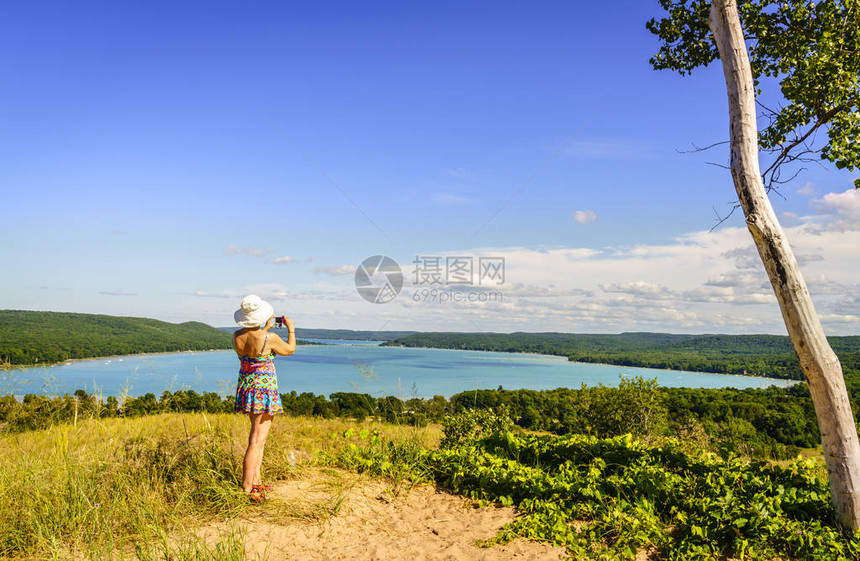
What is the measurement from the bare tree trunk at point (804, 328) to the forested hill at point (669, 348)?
4592 centimetres

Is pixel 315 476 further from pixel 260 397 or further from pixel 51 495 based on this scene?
pixel 51 495

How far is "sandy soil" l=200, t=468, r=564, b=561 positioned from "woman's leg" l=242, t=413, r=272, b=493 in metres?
0.27

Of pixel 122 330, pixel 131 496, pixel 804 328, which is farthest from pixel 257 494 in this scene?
pixel 122 330

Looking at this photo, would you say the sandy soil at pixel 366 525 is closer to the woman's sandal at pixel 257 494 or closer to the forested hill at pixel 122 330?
the woman's sandal at pixel 257 494

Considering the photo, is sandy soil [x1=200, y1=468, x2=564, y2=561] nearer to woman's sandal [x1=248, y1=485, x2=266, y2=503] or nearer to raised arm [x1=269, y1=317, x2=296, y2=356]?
woman's sandal [x1=248, y1=485, x2=266, y2=503]

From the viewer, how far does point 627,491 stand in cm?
449

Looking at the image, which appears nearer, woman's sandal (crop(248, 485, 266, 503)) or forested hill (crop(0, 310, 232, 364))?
woman's sandal (crop(248, 485, 266, 503))

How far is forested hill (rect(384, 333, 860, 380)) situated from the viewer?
57.8 meters

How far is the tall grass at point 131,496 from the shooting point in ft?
11.2

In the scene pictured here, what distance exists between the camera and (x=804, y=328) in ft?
12.5

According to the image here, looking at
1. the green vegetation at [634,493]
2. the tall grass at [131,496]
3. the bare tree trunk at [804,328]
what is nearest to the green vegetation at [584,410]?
the green vegetation at [634,493]

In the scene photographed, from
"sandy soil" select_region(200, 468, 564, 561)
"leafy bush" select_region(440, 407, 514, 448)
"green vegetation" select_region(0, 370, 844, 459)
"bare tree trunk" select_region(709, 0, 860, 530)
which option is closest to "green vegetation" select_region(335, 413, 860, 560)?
"sandy soil" select_region(200, 468, 564, 561)

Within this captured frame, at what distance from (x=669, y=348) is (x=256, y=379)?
100625mm

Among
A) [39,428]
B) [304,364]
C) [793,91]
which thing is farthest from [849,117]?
[304,364]
